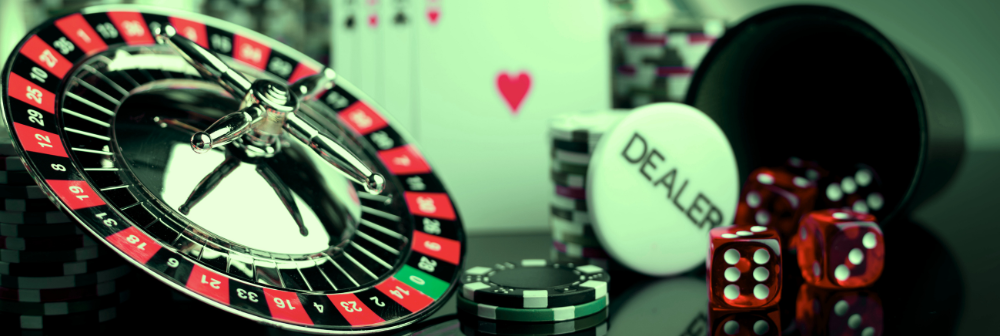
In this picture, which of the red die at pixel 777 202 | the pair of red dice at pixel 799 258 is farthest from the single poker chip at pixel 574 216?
the red die at pixel 777 202

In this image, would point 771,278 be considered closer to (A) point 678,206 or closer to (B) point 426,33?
(A) point 678,206

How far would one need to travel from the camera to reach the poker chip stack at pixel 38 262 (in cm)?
88

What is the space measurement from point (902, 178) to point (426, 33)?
40.7 inches

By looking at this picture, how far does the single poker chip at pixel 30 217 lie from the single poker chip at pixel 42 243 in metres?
0.02

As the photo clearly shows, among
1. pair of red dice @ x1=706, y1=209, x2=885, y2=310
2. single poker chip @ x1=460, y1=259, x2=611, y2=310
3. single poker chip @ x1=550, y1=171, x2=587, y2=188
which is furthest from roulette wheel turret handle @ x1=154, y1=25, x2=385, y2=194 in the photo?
pair of red dice @ x1=706, y1=209, x2=885, y2=310

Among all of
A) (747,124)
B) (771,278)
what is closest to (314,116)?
(771,278)

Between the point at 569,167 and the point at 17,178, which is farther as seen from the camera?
the point at 569,167

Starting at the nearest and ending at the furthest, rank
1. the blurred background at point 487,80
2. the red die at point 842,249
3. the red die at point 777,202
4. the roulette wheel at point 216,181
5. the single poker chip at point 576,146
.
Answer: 1. the roulette wheel at point 216,181
2. the red die at point 842,249
3. the single poker chip at point 576,146
4. the red die at point 777,202
5. the blurred background at point 487,80

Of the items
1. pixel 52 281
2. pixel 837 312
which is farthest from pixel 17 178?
pixel 837 312

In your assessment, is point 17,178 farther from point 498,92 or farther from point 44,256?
point 498,92

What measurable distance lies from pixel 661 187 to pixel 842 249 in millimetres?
297

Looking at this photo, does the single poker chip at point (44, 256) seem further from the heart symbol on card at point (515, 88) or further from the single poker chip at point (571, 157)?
the heart symbol on card at point (515, 88)

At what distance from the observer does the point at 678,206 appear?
1.27 m

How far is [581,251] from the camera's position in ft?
4.19
